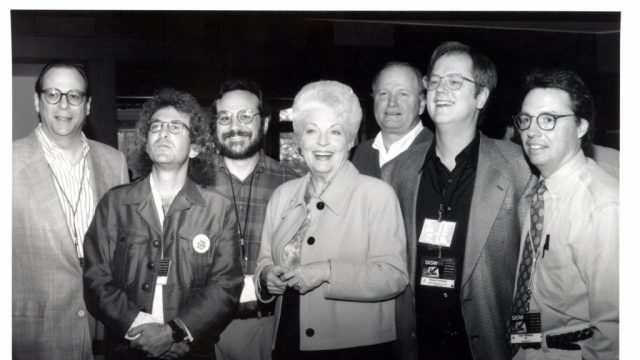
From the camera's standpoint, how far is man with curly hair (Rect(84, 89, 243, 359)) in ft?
7.42

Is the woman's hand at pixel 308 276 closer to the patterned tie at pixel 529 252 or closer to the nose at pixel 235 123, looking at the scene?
the nose at pixel 235 123

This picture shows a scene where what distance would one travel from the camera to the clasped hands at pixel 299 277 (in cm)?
214

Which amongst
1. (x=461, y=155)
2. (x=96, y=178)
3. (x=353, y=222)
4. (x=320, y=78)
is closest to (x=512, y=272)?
(x=461, y=155)

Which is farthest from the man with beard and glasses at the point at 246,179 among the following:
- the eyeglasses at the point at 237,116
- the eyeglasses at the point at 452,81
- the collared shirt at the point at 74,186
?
the eyeglasses at the point at 452,81

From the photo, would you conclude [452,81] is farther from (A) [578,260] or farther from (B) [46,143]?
(B) [46,143]

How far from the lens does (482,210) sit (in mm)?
2223

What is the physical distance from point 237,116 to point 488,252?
3.80 feet

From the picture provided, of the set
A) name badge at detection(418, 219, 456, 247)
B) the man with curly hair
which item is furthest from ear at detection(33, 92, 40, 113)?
name badge at detection(418, 219, 456, 247)

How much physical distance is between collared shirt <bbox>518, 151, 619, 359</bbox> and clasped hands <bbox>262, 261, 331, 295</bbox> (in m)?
0.82

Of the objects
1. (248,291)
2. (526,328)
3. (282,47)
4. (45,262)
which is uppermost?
(282,47)

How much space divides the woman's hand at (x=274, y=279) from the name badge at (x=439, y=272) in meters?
0.56

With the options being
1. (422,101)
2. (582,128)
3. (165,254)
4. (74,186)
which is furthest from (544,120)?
(74,186)

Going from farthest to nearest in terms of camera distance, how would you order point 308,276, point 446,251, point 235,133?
1. point 235,133
2. point 446,251
3. point 308,276

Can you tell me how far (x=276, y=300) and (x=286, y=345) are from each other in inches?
7.3
